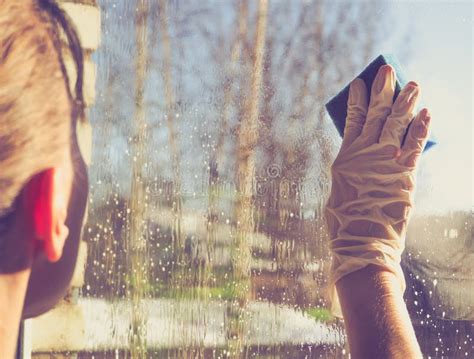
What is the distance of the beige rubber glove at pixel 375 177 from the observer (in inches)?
39.1

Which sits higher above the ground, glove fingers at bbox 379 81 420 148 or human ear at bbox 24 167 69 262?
glove fingers at bbox 379 81 420 148

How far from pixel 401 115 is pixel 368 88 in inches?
2.4

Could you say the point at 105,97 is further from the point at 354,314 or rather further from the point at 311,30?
the point at 354,314

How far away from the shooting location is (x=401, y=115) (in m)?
0.99

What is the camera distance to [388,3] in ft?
3.64

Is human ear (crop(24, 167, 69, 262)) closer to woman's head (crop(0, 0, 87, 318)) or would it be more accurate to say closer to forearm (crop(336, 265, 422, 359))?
woman's head (crop(0, 0, 87, 318))

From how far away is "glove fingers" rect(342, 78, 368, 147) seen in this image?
3.28 ft

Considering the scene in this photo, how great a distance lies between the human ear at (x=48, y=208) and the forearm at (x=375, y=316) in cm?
38

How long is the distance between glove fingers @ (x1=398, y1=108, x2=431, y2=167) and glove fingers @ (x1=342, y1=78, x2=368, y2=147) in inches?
2.6

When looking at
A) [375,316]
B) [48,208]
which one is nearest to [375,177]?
[375,316]

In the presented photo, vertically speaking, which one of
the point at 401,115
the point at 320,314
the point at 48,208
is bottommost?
the point at 320,314

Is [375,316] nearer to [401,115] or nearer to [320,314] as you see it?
[320,314]

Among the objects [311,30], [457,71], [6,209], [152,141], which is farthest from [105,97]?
[457,71]

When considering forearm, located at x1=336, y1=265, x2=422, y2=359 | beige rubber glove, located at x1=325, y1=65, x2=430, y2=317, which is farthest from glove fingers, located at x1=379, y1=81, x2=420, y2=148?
forearm, located at x1=336, y1=265, x2=422, y2=359
